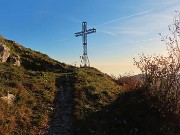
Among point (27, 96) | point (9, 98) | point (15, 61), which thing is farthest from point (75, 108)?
point (15, 61)

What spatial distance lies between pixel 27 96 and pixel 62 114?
9.69 ft

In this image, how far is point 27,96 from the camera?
22609 millimetres

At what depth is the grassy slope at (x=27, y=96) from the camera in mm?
18766

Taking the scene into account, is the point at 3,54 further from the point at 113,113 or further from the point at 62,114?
the point at 113,113

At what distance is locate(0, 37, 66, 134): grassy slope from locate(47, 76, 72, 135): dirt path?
0.44m

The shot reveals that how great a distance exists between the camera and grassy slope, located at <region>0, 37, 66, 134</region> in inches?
739

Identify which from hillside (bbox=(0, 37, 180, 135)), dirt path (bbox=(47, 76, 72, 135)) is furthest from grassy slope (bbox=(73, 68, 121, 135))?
dirt path (bbox=(47, 76, 72, 135))

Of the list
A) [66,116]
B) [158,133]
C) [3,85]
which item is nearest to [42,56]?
[3,85]

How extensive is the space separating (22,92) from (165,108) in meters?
9.30

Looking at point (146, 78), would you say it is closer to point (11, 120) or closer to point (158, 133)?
point (158, 133)

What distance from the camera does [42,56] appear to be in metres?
37.8

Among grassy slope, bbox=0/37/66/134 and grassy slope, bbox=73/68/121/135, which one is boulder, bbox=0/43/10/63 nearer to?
grassy slope, bbox=0/37/66/134

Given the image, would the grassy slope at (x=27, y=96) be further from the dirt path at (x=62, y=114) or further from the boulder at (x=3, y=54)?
the boulder at (x=3, y=54)

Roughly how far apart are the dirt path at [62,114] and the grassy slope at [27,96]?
1.45 ft
